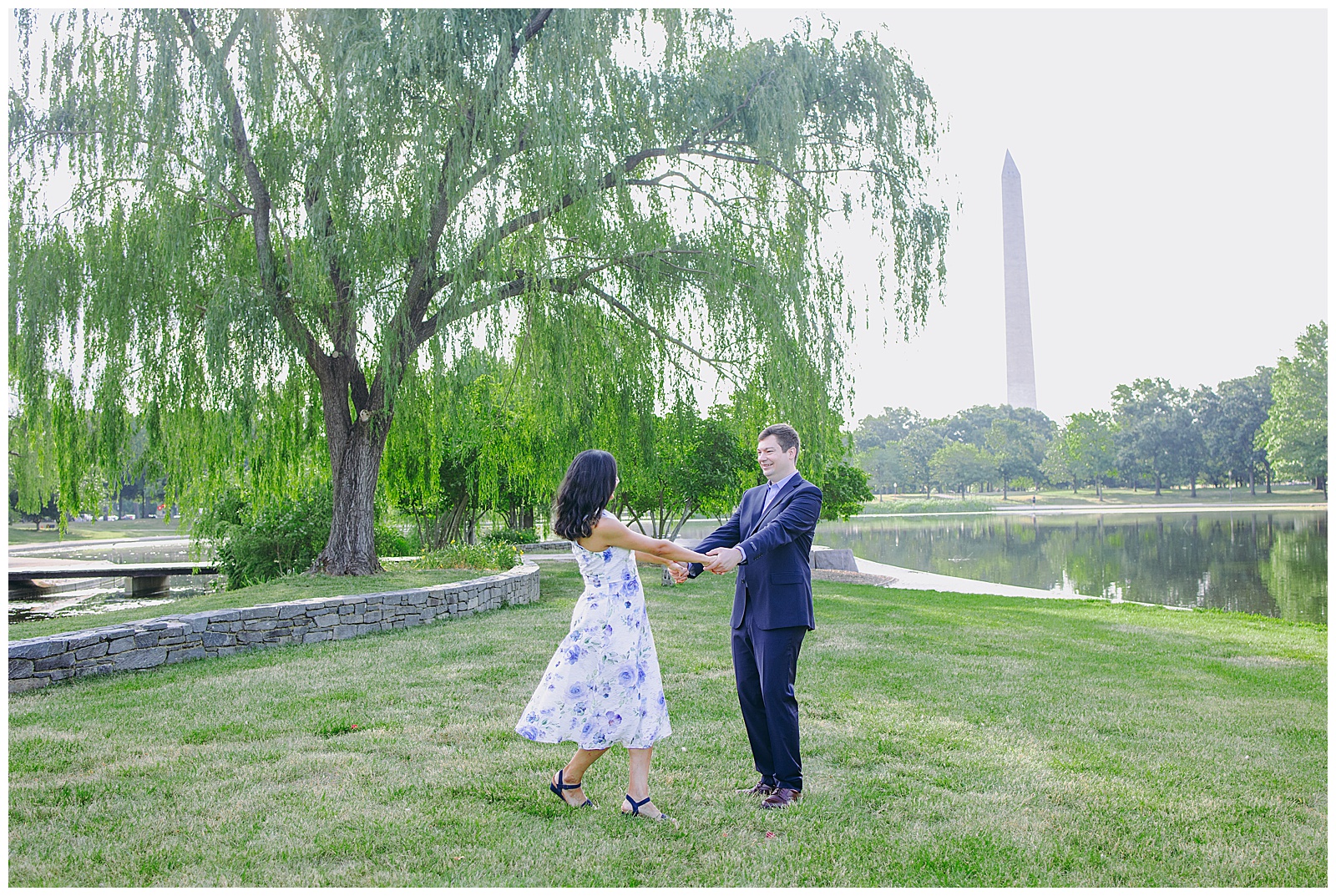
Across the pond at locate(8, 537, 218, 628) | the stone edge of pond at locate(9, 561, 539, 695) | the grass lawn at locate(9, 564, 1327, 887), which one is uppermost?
the stone edge of pond at locate(9, 561, 539, 695)

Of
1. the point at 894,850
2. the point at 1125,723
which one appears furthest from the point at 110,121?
the point at 1125,723

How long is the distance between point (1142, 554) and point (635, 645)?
26466mm

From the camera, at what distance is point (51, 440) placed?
9.73 m

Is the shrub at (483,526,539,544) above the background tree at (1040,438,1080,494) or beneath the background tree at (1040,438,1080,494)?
beneath

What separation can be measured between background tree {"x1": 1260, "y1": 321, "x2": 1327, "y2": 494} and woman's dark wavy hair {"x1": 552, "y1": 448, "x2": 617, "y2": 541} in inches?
2051

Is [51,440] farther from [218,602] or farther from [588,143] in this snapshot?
[588,143]

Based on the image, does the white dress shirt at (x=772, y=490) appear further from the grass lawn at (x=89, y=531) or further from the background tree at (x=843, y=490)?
the grass lawn at (x=89, y=531)

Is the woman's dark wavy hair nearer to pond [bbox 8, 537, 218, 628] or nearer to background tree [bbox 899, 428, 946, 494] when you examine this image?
pond [bbox 8, 537, 218, 628]

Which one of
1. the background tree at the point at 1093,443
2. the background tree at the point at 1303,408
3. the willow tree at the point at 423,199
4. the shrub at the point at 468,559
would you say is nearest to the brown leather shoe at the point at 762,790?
the willow tree at the point at 423,199

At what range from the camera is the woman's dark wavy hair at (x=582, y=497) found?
12.7 feet

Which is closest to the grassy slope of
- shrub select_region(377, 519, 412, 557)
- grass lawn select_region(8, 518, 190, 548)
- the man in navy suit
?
grass lawn select_region(8, 518, 190, 548)

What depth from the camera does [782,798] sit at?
3.97 meters

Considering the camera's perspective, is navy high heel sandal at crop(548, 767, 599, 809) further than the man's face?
No

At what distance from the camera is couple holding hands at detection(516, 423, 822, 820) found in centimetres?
390
